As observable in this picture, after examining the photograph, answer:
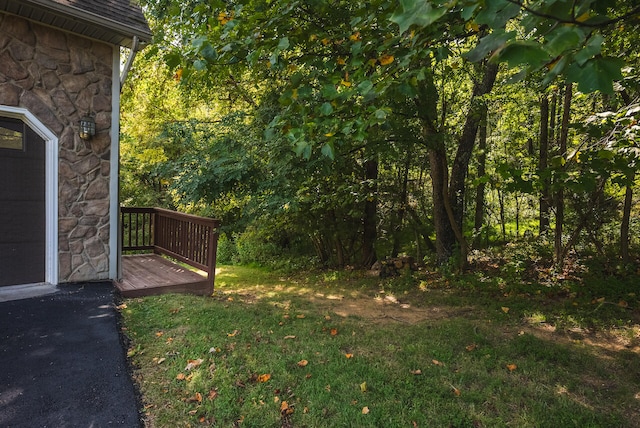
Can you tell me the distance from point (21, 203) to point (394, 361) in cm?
415

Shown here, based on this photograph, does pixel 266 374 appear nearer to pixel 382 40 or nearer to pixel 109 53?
pixel 382 40

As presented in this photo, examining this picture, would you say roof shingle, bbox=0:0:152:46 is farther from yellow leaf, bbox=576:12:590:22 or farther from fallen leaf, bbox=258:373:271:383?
yellow leaf, bbox=576:12:590:22

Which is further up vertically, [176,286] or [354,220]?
[354,220]

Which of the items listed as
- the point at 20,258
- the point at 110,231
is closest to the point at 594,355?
the point at 110,231

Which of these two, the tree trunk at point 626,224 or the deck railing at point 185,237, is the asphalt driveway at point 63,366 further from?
the tree trunk at point 626,224

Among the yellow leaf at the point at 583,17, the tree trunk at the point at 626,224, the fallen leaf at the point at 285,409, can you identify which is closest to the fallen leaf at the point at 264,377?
the fallen leaf at the point at 285,409

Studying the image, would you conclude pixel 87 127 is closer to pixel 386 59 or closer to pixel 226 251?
pixel 386 59

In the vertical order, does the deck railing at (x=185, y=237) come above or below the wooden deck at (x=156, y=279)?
above

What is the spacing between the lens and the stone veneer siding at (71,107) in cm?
392

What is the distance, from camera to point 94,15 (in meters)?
3.89

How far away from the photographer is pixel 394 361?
10.4 feet

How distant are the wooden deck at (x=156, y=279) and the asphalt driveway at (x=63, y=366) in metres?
0.69

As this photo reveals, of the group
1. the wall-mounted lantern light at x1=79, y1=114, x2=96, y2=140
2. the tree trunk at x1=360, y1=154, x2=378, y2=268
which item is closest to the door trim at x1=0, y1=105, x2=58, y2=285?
the wall-mounted lantern light at x1=79, y1=114, x2=96, y2=140

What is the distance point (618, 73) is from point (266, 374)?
264 centimetres
